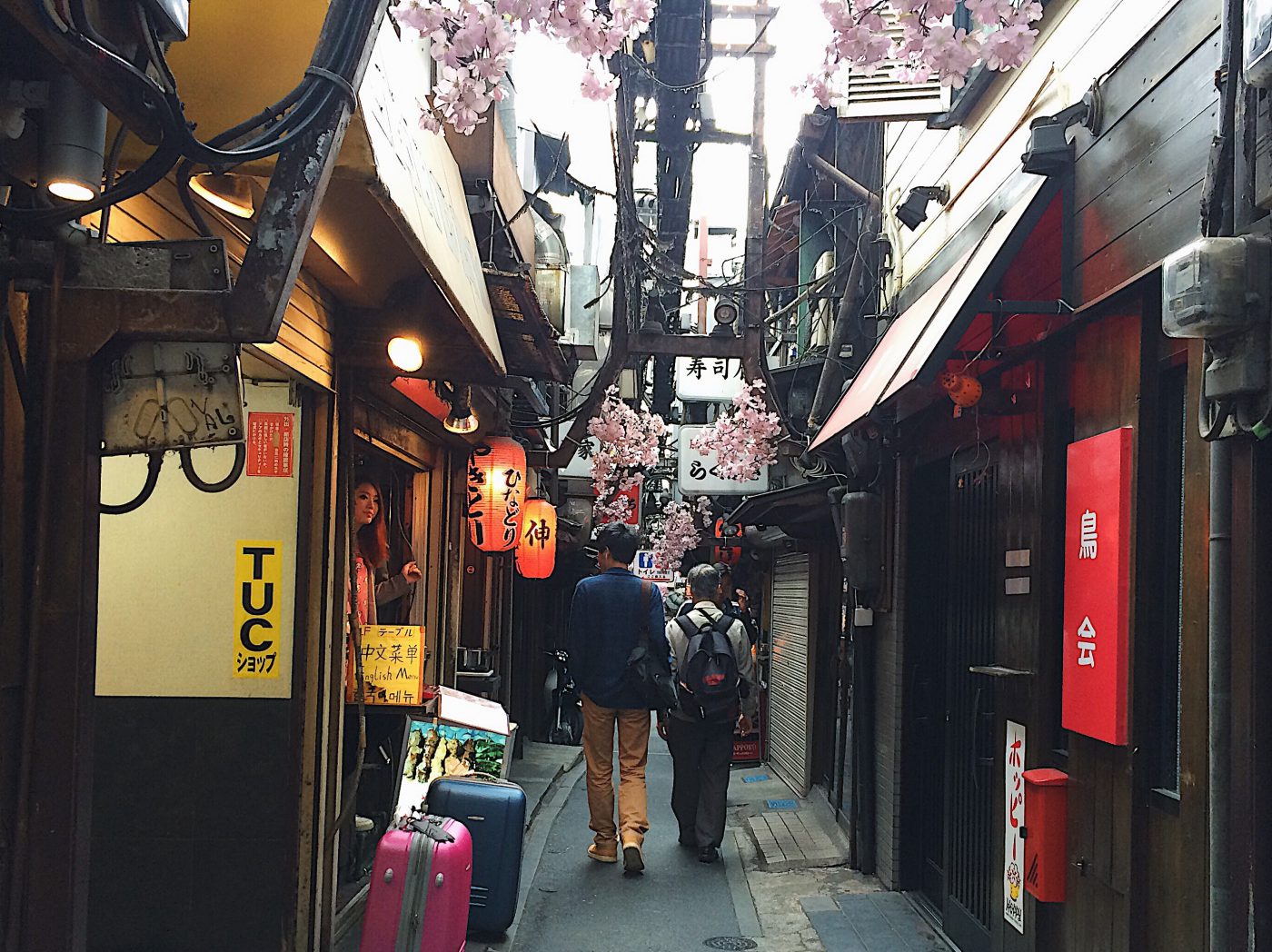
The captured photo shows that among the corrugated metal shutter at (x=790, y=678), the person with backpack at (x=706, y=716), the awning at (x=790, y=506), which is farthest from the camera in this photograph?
the corrugated metal shutter at (x=790, y=678)

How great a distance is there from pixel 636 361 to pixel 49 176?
2507cm

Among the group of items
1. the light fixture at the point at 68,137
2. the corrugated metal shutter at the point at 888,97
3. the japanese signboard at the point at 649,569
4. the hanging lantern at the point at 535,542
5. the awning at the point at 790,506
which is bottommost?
the japanese signboard at the point at 649,569

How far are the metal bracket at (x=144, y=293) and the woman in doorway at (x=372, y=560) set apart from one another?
18.0 feet

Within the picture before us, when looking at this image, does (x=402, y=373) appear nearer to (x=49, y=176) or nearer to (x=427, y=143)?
(x=427, y=143)

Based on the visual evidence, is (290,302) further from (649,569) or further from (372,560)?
(649,569)

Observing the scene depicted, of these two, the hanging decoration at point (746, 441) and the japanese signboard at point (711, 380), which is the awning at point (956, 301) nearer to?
the hanging decoration at point (746, 441)

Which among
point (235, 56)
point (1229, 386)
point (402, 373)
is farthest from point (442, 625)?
point (1229, 386)

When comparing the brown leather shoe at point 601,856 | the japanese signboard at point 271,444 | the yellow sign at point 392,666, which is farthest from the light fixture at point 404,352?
the brown leather shoe at point 601,856

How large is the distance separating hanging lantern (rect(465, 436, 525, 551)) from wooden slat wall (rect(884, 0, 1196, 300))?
4.87 m

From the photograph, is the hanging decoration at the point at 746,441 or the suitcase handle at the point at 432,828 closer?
the suitcase handle at the point at 432,828

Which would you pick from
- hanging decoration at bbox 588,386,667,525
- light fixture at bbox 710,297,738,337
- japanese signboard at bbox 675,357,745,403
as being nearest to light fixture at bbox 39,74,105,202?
light fixture at bbox 710,297,738,337

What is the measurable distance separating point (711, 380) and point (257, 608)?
64.9 feet

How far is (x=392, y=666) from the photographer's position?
26.7ft

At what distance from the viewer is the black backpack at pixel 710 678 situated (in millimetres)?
11078
